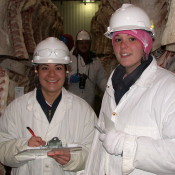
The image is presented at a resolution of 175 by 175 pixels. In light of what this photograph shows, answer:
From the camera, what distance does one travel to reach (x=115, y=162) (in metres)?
1.74

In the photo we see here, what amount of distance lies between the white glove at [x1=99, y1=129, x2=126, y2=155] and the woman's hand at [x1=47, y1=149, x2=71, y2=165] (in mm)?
443

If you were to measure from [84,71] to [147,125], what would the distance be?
320 centimetres

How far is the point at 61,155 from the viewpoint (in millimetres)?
1963

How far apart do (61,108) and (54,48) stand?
0.53 m

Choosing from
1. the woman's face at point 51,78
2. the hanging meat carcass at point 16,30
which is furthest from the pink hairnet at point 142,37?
the hanging meat carcass at point 16,30

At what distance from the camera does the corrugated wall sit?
49.6 ft

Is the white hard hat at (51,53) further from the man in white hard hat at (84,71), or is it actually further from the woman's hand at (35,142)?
the man in white hard hat at (84,71)

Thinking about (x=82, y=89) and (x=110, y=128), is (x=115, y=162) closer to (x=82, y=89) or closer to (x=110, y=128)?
(x=110, y=128)

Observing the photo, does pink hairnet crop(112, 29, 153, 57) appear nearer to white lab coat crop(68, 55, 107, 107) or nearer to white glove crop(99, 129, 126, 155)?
white glove crop(99, 129, 126, 155)

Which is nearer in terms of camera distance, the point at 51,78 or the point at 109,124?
the point at 109,124

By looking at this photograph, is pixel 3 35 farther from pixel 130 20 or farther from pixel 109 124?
pixel 109 124

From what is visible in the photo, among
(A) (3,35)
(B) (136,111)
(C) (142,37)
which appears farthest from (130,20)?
(A) (3,35)

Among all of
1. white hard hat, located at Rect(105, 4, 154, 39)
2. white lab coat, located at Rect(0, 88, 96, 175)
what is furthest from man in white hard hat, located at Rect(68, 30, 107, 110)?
white hard hat, located at Rect(105, 4, 154, 39)

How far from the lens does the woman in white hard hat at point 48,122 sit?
2.09 metres
